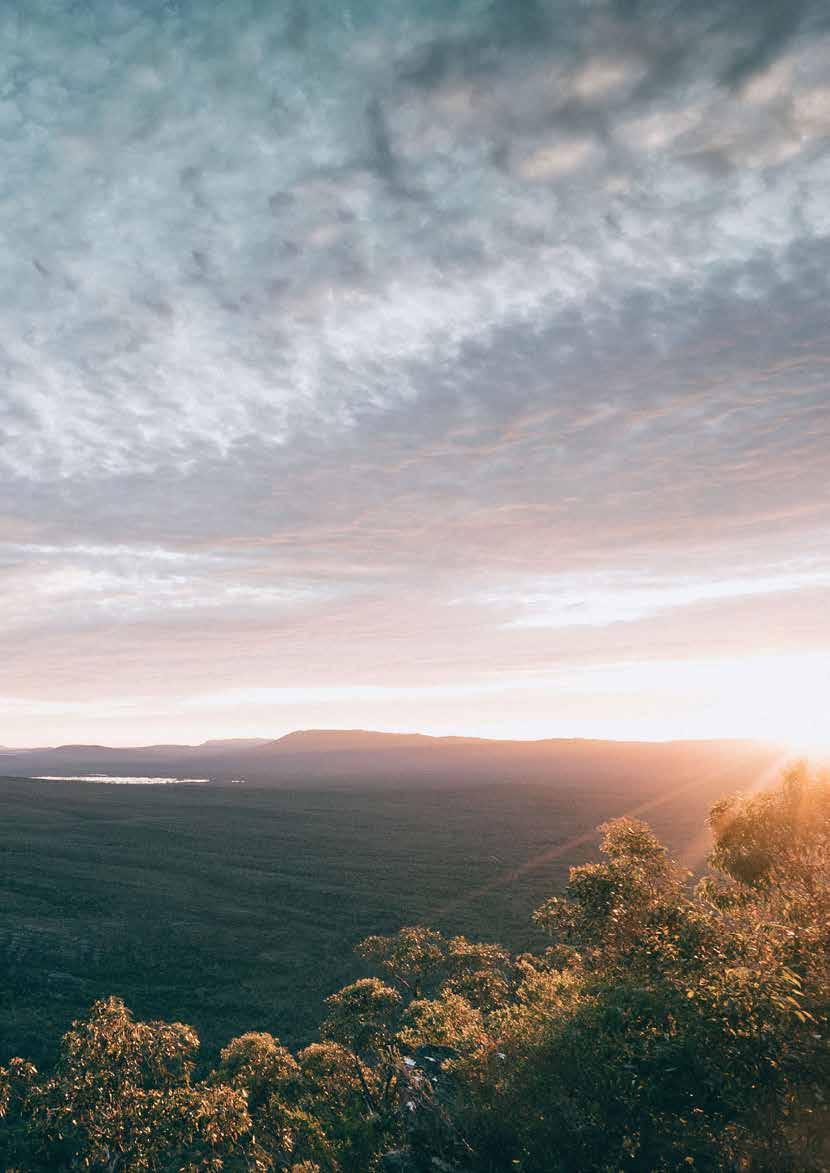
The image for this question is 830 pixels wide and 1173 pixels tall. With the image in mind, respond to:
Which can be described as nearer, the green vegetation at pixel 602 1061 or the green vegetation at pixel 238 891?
the green vegetation at pixel 602 1061

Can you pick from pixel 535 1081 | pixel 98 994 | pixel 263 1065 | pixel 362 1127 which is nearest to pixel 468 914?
pixel 98 994

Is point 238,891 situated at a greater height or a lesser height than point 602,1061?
lesser

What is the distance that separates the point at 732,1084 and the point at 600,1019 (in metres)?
2.90

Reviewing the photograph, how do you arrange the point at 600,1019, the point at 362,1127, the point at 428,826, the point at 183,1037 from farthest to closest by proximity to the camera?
the point at 428,826
the point at 183,1037
the point at 362,1127
the point at 600,1019

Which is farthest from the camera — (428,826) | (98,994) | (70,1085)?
(428,826)

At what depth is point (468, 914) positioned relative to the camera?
6575 cm

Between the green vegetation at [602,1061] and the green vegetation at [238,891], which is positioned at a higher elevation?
the green vegetation at [602,1061]

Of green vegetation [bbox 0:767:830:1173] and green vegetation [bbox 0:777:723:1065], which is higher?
green vegetation [bbox 0:767:830:1173]

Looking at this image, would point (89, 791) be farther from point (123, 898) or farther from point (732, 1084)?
point (732, 1084)

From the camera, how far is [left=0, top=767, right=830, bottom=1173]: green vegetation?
365 inches

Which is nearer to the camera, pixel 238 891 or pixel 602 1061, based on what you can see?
pixel 602 1061

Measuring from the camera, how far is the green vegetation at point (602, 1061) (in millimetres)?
9273

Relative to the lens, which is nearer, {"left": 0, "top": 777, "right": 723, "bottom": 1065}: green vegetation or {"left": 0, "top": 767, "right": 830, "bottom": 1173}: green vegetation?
{"left": 0, "top": 767, "right": 830, "bottom": 1173}: green vegetation

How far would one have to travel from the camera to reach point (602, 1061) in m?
10.9
